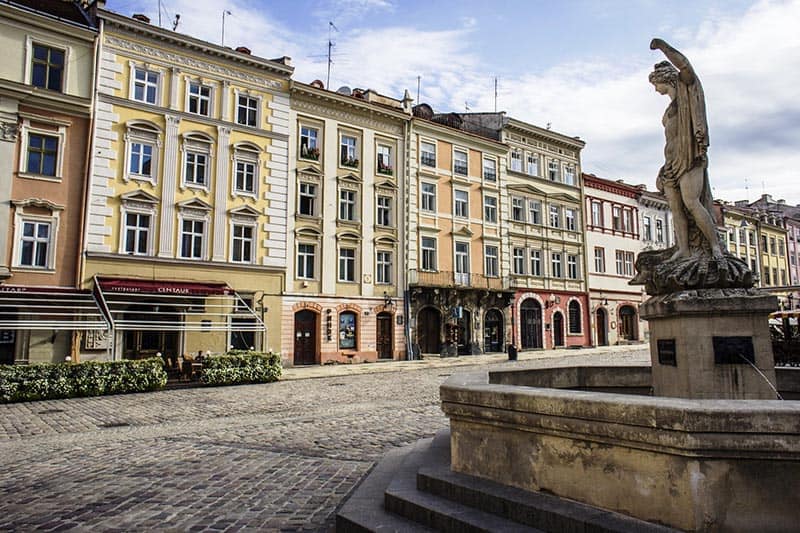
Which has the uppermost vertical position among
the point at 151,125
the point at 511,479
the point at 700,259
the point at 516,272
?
the point at 151,125

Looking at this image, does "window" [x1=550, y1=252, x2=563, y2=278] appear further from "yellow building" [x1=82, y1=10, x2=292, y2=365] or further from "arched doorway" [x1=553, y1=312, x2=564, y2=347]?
"yellow building" [x1=82, y1=10, x2=292, y2=365]

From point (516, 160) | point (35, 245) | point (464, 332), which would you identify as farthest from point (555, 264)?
point (35, 245)

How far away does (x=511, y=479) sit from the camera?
157 inches

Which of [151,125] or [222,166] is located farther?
[222,166]

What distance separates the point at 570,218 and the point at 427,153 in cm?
1255

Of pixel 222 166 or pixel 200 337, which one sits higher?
pixel 222 166

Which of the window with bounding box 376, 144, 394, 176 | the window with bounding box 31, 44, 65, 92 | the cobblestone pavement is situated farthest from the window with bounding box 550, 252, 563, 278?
the window with bounding box 31, 44, 65, 92

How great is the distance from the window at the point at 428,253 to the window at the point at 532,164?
33.0ft

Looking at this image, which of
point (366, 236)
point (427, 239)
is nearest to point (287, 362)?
point (366, 236)

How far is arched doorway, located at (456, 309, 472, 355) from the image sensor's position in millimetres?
33125

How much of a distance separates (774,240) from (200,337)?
5870cm

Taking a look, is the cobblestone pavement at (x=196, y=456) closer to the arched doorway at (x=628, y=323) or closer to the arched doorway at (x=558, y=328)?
the arched doorway at (x=558, y=328)

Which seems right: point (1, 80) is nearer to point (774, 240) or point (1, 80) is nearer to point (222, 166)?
point (222, 166)

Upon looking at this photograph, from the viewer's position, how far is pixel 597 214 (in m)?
41.2
